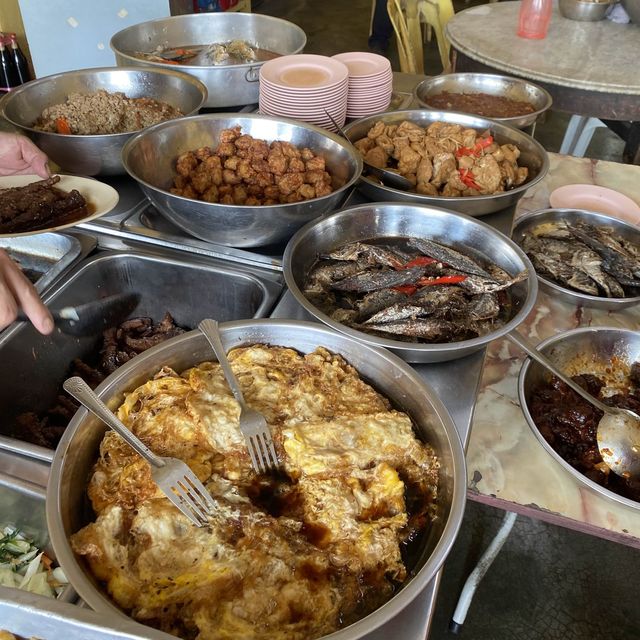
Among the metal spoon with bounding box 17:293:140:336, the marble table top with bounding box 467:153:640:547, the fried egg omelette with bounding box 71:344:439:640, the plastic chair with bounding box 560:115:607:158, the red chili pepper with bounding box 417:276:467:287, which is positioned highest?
the red chili pepper with bounding box 417:276:467:287

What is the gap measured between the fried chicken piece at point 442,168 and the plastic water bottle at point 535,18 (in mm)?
2640

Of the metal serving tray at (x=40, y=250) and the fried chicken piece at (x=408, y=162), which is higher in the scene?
the fried chicken piece at (x=408, y=162)

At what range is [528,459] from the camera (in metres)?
1.45

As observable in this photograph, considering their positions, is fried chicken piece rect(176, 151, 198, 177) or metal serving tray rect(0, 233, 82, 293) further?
fried chicken piece rect(176, 151, 198, 177)

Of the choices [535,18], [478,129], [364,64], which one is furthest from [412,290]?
[535,18]

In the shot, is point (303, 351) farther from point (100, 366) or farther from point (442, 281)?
point (100, 366)

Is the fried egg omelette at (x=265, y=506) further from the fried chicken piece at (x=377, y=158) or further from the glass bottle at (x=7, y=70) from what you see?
the glass bottle at (x=7, y=70)

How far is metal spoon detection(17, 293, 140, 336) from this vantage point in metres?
1.68

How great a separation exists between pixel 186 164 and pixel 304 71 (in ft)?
2.96

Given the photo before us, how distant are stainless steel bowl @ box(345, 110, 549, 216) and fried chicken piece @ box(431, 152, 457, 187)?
18 centimetres

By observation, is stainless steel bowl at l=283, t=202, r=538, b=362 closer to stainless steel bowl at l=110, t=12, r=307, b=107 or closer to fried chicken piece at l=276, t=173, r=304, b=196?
fried chicken piece at l=276, t=173, r=304, b=196

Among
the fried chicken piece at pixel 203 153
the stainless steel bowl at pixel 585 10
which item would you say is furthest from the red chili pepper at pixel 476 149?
the stainless steel bowl at pixel 585 10

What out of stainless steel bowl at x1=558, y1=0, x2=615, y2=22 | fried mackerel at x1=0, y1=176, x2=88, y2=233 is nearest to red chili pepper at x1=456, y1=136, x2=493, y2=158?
fried mackerel at x1=0, y1=176, x2=88, y2=233

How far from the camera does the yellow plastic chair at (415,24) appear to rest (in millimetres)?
4133
